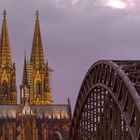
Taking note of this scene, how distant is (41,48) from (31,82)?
270 inches

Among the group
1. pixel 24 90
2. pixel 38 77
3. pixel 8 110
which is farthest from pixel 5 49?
pixel 8 110

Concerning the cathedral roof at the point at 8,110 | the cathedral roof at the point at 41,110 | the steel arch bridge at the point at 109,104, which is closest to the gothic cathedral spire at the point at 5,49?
the cathedral roof at the point at 8,110

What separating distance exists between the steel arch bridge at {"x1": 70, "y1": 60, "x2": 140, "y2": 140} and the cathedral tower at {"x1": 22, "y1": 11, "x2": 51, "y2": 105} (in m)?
89.5

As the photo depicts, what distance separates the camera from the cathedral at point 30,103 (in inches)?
4641

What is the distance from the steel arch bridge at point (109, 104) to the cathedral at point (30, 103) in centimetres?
7359

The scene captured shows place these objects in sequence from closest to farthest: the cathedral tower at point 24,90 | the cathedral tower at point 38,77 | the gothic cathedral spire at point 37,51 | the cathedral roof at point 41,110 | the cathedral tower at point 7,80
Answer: the cathedral roof at point 41,110
the cathedral tower at point 24,90
the cathedral tower at point 7,80
the cathedral tower at point 38,77
the gothic cathedral spire at point 37,51

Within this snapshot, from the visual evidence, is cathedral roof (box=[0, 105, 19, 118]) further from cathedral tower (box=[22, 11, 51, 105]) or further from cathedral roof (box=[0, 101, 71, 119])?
cathedral tower (box=[22, 11, 51, 105])

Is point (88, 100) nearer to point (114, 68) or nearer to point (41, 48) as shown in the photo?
point (114, 68)

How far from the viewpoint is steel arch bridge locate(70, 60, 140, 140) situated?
1003 inches

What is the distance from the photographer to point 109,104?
3212 centimetres

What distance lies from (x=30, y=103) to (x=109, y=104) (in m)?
97.7

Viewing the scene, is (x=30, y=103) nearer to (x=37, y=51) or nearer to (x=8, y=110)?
(x=8, y=110)

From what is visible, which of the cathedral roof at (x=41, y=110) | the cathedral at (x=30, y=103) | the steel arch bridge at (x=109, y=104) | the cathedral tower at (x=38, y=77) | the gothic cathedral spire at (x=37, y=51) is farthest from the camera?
the gothic cathedral spire at (x=37, y=51)

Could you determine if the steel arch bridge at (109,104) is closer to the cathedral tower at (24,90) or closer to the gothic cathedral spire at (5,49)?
the cathedral tower at (24,90)
